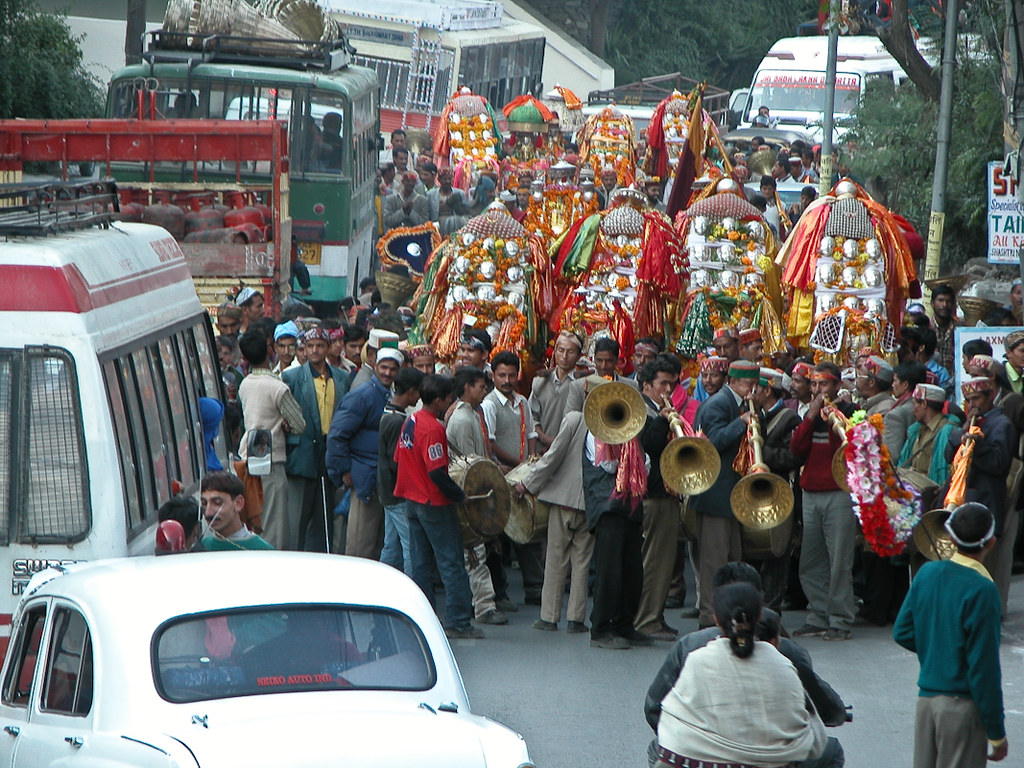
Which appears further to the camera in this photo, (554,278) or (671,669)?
(554,278)

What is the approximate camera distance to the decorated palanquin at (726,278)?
1324 cm

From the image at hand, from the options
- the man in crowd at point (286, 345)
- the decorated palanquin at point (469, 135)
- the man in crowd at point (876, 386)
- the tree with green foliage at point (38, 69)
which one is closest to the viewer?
the man in crowd at point (876, 386)

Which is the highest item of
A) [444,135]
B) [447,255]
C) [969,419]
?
[444,135]

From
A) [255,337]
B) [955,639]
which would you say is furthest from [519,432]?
[955,639]

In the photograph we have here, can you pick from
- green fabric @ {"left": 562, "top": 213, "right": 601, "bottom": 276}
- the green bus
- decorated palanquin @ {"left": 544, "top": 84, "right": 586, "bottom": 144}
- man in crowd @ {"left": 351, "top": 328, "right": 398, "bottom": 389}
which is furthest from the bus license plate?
decorated palanquin @ {"left": 544, "top": 84, "right": 586, "bottom": 144}

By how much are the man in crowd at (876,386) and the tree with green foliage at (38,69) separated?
15451 millimetres

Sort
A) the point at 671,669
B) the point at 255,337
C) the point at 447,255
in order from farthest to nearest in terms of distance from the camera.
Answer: the point at 447,255 → the point at 255,337 → the point at 671,669

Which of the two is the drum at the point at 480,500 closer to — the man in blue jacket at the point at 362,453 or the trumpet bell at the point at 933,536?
the man in blue jacket at the point at 362,453

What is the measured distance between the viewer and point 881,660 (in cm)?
954

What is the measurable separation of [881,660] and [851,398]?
2.19 metres

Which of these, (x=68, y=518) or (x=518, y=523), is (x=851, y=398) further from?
(x=68, y=518)

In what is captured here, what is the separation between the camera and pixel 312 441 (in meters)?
10.9

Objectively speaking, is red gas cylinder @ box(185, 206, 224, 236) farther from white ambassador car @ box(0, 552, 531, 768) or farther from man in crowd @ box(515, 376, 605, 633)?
white ambassador car @ box(0, 552, 531, 768)

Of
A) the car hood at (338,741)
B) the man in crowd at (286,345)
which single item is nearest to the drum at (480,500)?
the man in crowd at (286,345)
